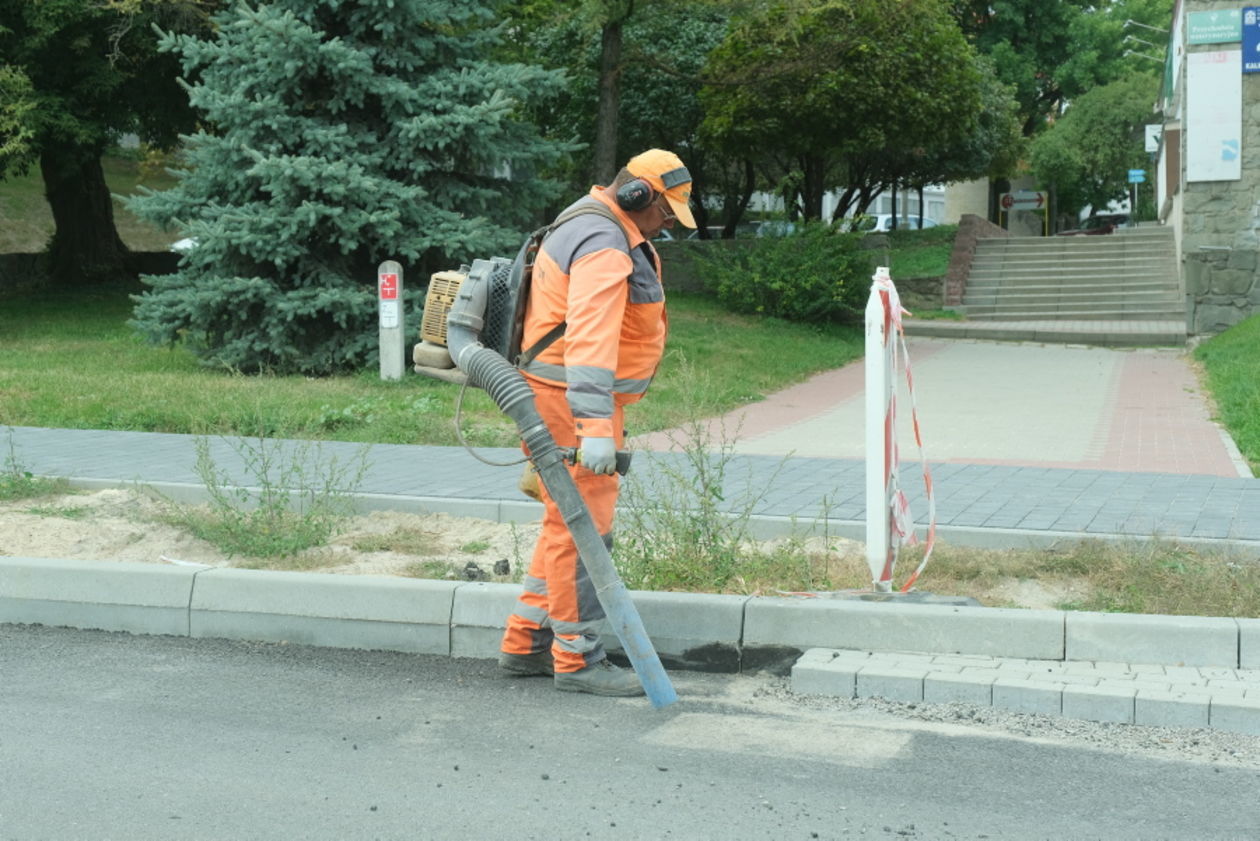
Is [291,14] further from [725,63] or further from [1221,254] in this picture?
[1221,254]

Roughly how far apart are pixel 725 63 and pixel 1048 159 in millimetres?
24023

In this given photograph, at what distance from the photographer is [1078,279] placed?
85.7 ft

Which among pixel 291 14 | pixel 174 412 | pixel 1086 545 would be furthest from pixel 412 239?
pixel 1086 545

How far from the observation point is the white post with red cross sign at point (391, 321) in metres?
14.1

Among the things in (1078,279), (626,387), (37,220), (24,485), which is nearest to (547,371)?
(626,387)

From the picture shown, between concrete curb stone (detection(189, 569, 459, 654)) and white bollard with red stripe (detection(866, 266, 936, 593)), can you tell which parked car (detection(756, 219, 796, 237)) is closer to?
white bollard with red stripe (detection(866, 266, 936, 593))

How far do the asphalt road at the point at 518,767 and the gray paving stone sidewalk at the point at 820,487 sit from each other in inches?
65.7

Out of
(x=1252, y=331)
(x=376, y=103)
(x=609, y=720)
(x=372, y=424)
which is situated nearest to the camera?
(x=609, y=720)

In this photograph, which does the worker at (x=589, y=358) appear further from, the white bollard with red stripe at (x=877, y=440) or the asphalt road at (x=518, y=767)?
the white bollard with red stripe at (x=877, y=440)

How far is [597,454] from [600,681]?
3.09 ft

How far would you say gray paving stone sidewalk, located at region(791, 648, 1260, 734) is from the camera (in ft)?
15.5

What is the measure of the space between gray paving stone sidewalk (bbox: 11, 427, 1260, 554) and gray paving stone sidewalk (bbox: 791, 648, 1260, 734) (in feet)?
4.10

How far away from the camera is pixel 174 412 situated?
11656mm

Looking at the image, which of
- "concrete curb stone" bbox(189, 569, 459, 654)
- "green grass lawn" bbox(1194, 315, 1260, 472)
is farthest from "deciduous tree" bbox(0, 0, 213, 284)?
"concrete curb stone" bbox(189, 569, 459, 654)
